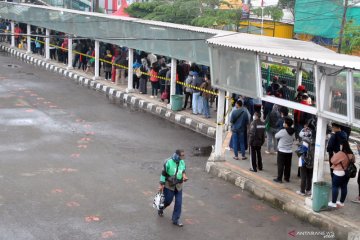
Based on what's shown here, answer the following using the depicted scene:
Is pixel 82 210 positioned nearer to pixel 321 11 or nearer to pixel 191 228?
pixel 191 228

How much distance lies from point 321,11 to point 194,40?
49.7ft

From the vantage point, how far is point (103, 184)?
420 inches

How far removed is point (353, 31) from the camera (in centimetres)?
2219

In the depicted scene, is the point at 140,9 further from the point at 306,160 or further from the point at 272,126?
the point at 306,160

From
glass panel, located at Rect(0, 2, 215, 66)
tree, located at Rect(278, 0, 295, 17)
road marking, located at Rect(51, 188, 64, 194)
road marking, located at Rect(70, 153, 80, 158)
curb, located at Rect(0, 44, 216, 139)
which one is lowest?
road marking, located at Rect(51, 188, 64, 194)

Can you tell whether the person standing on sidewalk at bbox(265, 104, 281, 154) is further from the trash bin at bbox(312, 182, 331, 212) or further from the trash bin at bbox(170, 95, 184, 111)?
the trash bin at bbox(170, 95, 184, 111)

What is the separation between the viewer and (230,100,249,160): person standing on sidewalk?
12102 mm

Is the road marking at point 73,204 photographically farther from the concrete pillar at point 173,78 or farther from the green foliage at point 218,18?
the green foliage at point 218,18

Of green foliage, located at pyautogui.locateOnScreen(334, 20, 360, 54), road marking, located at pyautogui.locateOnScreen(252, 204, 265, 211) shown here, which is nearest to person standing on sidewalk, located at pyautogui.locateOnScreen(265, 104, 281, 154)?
road marking, located at pyautogui.locateOnScreen(252, 204, 265, 211)

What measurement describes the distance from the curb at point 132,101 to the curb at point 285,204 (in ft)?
12.1

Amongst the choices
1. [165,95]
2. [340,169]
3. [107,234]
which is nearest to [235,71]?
[340,169]

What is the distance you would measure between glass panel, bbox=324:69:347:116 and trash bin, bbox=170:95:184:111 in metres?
8.90

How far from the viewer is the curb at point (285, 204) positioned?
8594mm

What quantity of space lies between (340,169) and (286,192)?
133 centimetres
